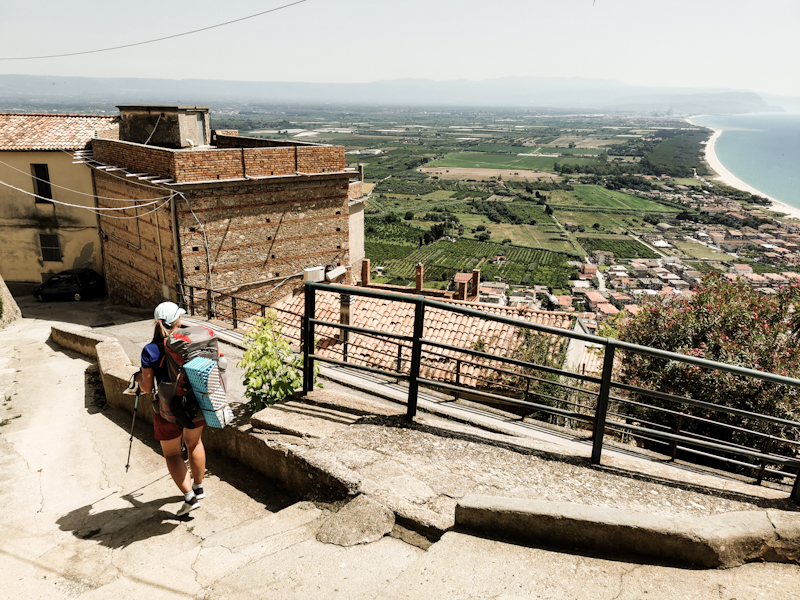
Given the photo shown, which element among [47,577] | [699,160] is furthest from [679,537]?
[699,160]

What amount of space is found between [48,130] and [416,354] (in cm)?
2224

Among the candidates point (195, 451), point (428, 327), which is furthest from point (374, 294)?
point (428, 327)

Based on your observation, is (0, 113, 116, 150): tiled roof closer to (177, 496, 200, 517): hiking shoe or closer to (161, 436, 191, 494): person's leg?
(161, 436, 191, 494): person's leg

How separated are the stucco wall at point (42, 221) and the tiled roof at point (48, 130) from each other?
0.36m

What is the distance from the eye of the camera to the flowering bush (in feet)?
25.8

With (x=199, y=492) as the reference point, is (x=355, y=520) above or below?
above

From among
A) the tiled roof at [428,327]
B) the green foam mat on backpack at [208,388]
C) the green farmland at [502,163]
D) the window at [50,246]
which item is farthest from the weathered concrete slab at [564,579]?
the green farmland at [502,163]

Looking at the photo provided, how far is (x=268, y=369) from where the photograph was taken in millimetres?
5207

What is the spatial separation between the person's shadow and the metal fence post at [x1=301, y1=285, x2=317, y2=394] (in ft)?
5.06

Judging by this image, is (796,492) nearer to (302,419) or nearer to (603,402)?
(603,402)

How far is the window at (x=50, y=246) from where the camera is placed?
A: 21.5 meters

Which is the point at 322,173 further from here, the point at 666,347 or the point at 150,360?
the point at 150,360

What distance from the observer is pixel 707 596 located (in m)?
2.90

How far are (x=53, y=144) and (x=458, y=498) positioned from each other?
21943mm
